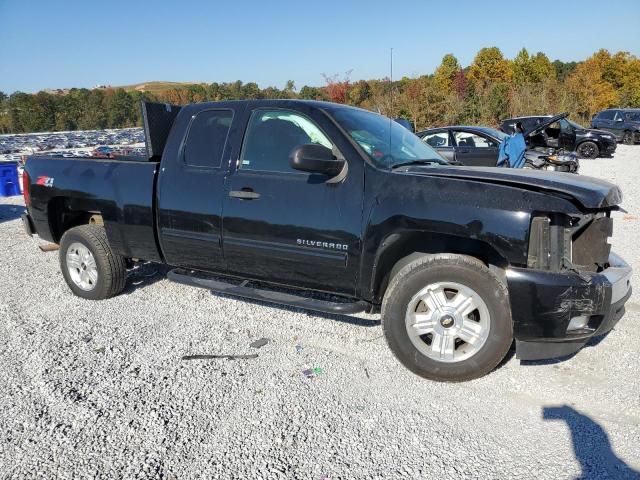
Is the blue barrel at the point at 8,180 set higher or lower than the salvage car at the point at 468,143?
lower

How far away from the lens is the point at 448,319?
10.2 feet

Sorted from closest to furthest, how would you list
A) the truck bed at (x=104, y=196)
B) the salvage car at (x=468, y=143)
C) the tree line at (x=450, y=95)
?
the truck bed at (x=104, y=196) < the salvage car at (x=468, y=143) < the tree line at (x=450, y=95)

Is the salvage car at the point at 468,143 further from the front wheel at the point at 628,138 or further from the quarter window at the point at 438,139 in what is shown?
the front wheel at the point at 628,138

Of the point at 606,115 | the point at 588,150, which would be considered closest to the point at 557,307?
the point at 588,150

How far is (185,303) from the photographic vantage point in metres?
4.72

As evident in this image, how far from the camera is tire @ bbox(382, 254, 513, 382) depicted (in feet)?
9.80

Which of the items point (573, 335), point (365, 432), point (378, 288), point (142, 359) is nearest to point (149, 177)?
point (142, 359)

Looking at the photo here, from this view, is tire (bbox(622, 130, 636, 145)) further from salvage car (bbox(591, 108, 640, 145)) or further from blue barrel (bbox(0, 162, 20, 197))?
blue barrel (bbox(0, 162, 20, 197))

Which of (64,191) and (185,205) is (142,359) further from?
(64,191)

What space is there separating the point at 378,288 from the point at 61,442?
84.1 inches

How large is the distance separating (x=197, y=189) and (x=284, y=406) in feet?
6.28

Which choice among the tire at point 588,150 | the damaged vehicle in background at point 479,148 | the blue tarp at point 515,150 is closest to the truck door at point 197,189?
the blue tarp at point 515,150

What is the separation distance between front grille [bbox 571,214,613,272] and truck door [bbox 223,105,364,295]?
146 cm

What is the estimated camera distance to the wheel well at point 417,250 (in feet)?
10.4
